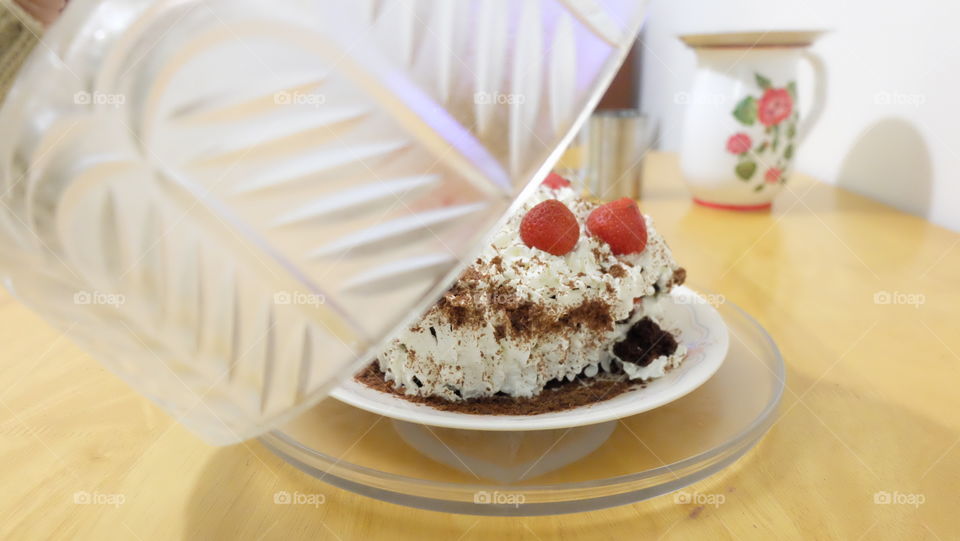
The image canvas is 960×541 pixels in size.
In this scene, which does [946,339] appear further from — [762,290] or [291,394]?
[291,394]

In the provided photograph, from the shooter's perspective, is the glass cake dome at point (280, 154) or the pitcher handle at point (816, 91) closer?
the glass cake dome at point (280, 154)

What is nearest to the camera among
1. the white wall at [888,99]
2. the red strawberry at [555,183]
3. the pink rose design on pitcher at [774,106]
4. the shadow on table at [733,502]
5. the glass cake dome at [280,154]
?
the glass cake dome at [280,154]

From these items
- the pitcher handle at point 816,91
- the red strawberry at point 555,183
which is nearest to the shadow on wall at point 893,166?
the pitcher handle at point 816,91

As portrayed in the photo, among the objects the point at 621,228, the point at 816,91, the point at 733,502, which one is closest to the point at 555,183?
the point at 621,228

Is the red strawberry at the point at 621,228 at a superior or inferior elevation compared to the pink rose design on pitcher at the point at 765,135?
superior

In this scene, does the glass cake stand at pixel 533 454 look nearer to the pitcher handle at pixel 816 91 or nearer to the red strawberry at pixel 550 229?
the red strawberry at pixel 550 229

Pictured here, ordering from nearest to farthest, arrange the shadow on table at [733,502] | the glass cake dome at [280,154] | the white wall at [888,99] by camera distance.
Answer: the glass cake dome at [280,154] < the shadow on table at [733,502] < the white wall at [888,99]

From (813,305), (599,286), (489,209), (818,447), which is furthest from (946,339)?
(489,209)
